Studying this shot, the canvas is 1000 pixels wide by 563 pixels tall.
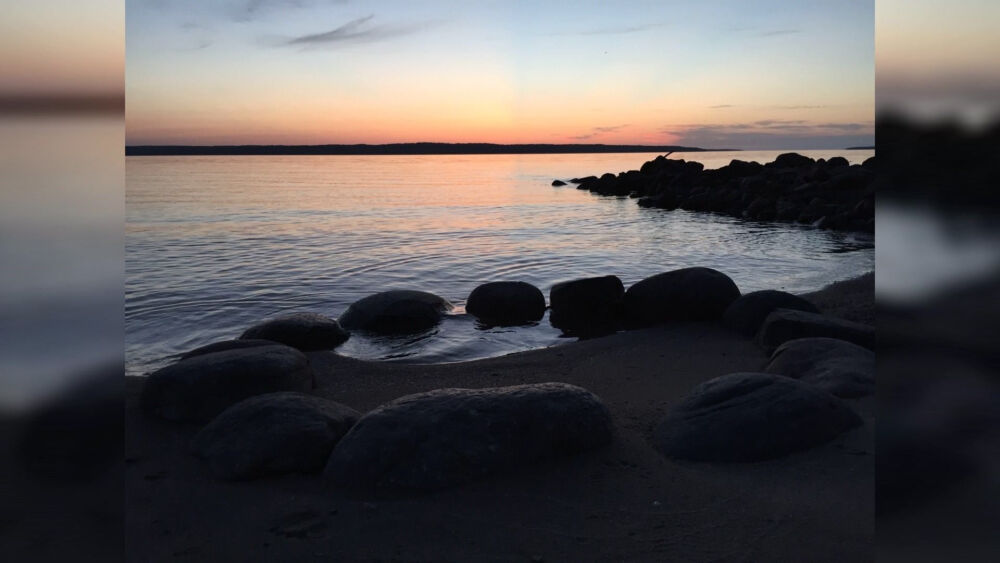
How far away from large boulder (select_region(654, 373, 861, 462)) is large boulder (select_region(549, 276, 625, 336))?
17.5 ft

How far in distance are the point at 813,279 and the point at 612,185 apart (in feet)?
105

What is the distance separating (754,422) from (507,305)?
20.8 feet

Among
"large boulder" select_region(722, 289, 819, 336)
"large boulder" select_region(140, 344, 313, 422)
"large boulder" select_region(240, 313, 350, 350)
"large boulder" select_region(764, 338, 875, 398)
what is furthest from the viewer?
"large boulder" select_region(240, 313, 350, 350)

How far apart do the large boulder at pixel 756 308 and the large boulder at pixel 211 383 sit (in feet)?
17.7

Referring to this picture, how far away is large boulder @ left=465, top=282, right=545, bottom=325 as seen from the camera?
10633 millimetres

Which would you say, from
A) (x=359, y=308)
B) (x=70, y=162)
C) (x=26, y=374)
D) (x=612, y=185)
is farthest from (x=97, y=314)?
(x=612, y=185)

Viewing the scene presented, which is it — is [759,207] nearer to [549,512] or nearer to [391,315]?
[391,315]

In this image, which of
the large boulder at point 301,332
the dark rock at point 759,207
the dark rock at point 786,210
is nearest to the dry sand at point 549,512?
the large boulder at point 301,332

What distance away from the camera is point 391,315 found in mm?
9961

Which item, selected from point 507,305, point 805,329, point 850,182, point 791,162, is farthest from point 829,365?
point 791,162

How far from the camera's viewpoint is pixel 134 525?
381cm

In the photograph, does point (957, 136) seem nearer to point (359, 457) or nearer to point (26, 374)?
point (26, 374)

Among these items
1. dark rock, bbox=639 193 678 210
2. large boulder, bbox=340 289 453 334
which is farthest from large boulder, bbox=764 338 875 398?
dark rock, bbox=639 193 678 210

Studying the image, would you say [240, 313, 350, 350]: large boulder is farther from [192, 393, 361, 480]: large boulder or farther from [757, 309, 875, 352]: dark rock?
[757, 309, 875, 352]: dark rock
